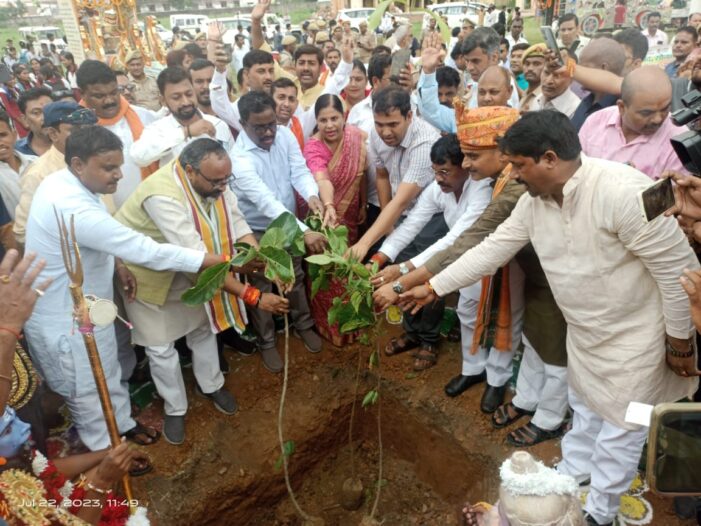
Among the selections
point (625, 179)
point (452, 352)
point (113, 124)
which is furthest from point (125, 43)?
point (625, 179)

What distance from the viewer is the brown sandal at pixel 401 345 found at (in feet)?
14.3

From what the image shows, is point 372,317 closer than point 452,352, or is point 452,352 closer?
point 372,317

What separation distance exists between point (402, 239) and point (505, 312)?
3.11ft

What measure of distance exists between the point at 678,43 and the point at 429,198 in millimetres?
5715

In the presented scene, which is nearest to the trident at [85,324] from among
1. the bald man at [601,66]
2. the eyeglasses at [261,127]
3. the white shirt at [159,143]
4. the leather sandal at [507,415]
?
the white shirt at [159,143]

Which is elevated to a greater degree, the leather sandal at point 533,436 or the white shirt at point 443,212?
the white shirt at point 443,212

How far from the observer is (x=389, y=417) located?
4312 mm

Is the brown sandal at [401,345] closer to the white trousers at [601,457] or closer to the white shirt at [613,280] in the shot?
the white trousers at [601,457]

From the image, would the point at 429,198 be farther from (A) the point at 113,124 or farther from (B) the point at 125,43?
(B) the point at 125,43

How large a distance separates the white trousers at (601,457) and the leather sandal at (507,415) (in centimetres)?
57

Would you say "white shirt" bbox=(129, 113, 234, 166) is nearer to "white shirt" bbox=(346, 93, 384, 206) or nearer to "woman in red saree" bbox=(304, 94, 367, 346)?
"woman in red saree" bbox=(304, 94, 367, 346)

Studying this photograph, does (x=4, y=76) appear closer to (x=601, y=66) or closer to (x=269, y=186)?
(x=269, y=186)

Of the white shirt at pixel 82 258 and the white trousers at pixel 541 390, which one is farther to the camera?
the white trousers at pixel 541 390

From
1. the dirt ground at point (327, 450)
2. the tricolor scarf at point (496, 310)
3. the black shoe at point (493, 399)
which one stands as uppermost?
the tricolor scarf at point (496, 310)
